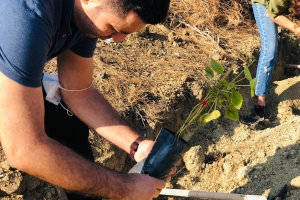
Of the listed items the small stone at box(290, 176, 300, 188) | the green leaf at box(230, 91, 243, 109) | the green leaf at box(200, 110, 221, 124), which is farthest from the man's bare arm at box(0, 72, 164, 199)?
the small stone at box(290, 176, 300, 188)

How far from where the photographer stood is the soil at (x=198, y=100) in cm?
375

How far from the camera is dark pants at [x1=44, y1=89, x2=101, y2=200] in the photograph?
272cm

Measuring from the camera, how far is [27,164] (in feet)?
6.66

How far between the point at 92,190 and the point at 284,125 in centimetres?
281

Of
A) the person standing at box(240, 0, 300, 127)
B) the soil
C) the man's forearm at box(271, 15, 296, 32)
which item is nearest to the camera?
the soil

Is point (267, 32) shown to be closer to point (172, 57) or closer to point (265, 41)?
point (265, 41)

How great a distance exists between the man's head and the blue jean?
8.83ft

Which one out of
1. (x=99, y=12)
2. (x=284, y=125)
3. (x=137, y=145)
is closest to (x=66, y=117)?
(x=137, y=145)

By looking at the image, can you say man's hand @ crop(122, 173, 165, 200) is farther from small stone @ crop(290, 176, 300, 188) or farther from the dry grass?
the dry grass

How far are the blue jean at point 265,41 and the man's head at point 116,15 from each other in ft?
8.83

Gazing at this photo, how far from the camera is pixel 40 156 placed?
2029mm

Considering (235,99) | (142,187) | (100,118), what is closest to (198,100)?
(100,118)

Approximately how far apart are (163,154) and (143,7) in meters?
0.80

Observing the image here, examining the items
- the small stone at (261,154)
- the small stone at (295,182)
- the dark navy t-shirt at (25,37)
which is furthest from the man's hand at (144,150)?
the small stone at (261,154)
